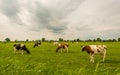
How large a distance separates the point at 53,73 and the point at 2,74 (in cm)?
209

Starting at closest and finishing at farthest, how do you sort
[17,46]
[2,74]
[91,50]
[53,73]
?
[53,73] < [2,74] < [91,50] < [17,46]

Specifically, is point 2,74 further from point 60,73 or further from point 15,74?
point 60,73

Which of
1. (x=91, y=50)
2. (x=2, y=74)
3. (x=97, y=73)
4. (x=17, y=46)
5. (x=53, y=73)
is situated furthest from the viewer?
(x=17, y=46)

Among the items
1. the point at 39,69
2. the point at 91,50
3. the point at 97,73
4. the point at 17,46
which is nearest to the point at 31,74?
the point at 39,69

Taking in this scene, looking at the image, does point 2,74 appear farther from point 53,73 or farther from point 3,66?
point 53,73

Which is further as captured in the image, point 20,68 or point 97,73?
point 20,68

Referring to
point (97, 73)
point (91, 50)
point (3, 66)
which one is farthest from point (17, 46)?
point (97, 73)

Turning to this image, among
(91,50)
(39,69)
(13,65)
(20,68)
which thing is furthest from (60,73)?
(91,50)

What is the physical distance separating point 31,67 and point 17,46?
27.3 m

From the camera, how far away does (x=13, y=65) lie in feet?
32.6

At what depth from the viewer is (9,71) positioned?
9.48 meters

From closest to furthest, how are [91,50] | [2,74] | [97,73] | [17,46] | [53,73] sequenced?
[97,73] < [53,73] < [2,74] < [91,50] < [17,46]

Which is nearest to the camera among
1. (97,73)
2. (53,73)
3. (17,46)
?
(97,73)

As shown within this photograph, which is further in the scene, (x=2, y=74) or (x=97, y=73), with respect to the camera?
(x=2, y=74)
